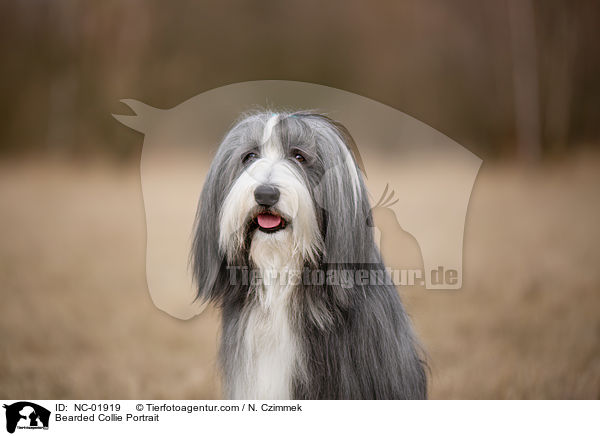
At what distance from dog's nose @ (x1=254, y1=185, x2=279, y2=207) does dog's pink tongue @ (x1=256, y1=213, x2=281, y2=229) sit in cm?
6

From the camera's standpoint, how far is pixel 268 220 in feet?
5.07

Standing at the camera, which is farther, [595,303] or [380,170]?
[595,303]

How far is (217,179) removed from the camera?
1.68 metres

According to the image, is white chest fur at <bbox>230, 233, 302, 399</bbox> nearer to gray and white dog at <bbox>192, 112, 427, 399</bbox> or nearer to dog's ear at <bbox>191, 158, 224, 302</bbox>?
gray and white dog at <bbox>192, 112, 427, 399</bbox>

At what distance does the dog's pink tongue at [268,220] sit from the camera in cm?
154

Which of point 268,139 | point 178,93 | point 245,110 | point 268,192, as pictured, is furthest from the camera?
point 178,93

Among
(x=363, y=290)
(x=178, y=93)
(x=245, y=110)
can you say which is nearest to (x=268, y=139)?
(x=245, y=110)

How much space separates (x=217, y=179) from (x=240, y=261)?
9.8 inches

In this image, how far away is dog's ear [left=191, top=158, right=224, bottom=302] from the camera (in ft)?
5.52

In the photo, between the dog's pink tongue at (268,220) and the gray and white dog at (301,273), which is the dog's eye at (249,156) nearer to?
the gray and white dog at (301,273)
